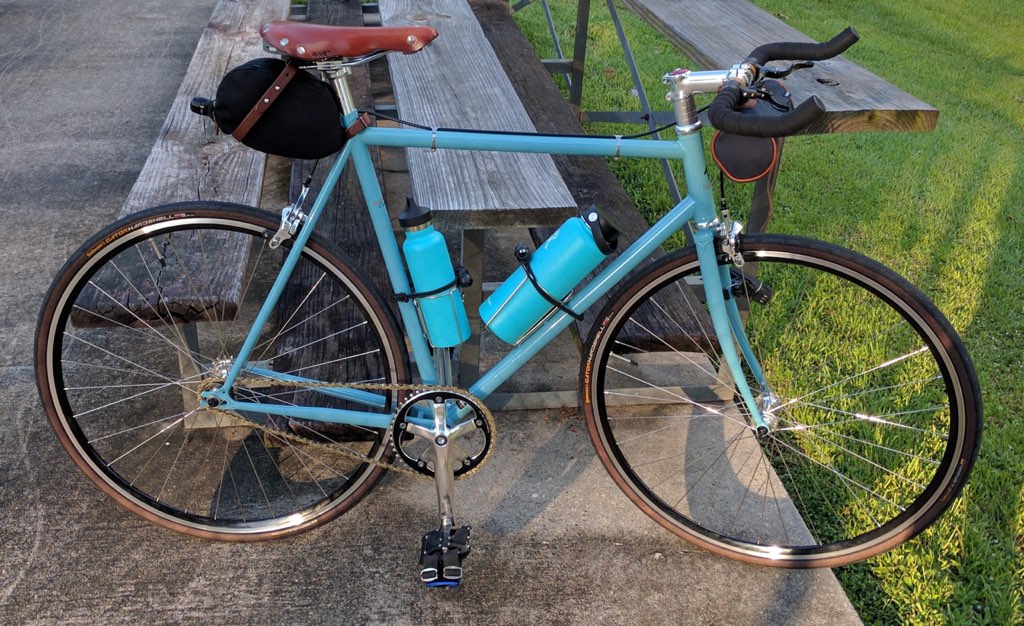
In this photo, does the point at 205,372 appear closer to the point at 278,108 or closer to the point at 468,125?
the point at 278,108

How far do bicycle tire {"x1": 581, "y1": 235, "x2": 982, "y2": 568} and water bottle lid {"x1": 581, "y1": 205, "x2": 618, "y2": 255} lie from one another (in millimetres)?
169

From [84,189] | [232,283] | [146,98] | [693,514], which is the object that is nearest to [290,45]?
[232,283]

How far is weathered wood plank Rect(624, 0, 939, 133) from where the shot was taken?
8.35 feet

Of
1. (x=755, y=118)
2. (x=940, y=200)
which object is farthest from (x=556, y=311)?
(x=940, y=200)

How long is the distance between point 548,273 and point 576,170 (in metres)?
1.44

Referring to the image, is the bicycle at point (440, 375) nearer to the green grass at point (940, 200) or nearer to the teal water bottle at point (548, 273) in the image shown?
the teal water bottle at point (548, 273)

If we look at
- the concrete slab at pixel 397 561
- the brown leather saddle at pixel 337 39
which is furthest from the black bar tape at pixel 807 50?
the concrete slab at pixel 397 561

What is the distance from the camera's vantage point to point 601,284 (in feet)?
7.25

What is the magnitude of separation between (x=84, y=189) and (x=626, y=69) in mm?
4012

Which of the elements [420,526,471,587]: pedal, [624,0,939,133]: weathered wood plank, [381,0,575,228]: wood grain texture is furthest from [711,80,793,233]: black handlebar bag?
[420,526,471,587]: pedal

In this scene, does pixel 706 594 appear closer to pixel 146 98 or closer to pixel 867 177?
pixel 867 177

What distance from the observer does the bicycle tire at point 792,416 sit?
6.85 ft

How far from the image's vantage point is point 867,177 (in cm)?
516

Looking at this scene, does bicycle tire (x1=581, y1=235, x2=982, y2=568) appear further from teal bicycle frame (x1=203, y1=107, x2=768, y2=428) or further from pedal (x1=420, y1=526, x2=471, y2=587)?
pedal (x1=420, y1=526, x2=471, y2=587)
